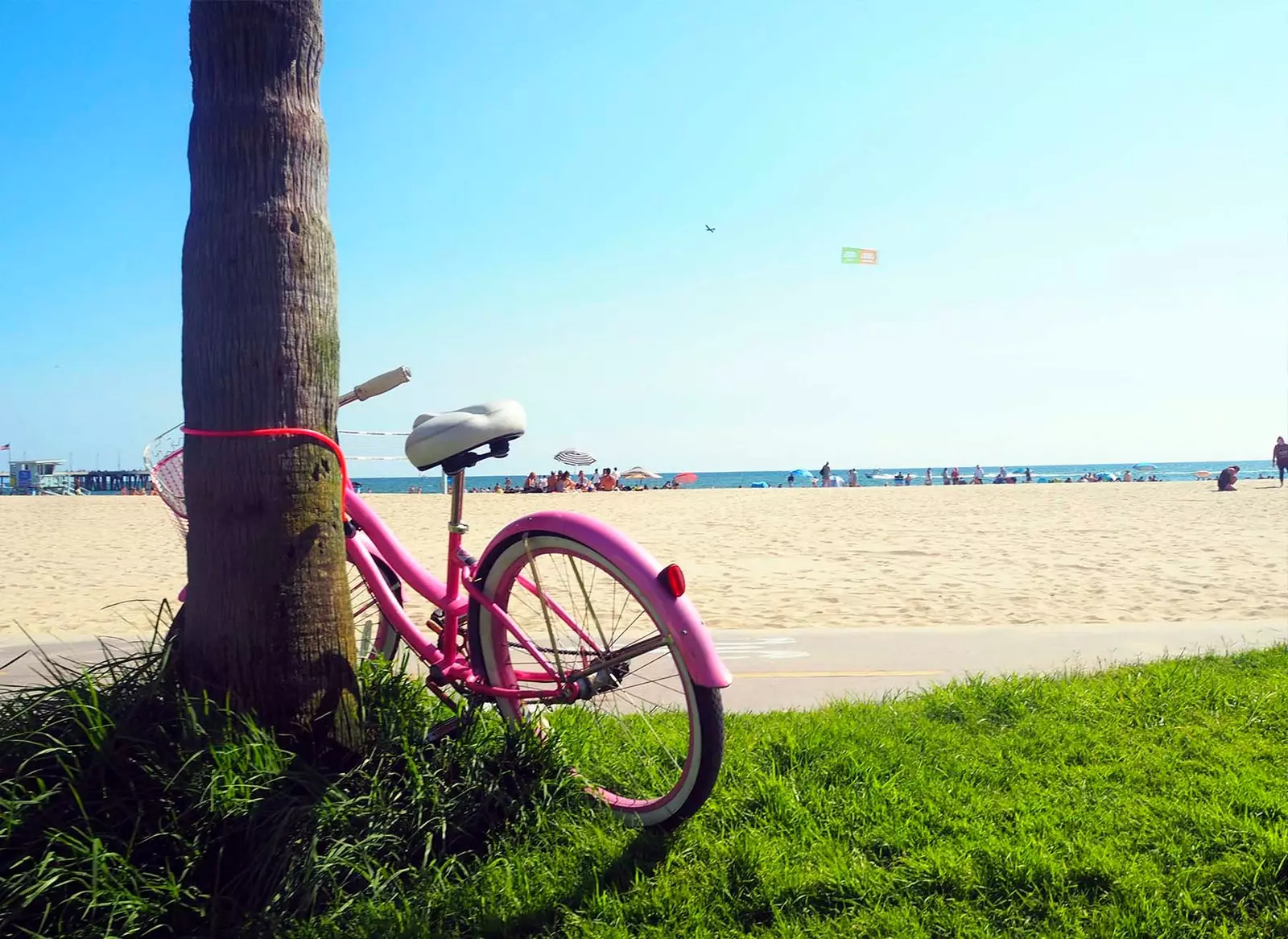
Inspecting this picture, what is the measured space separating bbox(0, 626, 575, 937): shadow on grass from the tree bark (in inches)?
6.5

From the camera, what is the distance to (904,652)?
6195mm

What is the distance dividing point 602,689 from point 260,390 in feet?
4.91

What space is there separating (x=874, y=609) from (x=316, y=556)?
6568 millimetres

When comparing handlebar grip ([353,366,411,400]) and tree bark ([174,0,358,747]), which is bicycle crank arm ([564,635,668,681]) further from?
handlebar grip ([353,366,411,400])

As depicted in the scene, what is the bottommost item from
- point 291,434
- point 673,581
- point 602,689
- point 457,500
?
point 602,689

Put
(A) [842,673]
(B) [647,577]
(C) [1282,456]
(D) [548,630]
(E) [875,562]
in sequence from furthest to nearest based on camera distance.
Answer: (C) [1282,456], (E) [875,562], (A) [842,673], (D) [548,630], (B) [647,577]

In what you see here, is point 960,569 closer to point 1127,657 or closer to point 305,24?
point 1127,657

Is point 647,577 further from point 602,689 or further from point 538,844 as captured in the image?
point 538,844

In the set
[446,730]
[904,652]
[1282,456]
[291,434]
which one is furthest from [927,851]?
[1282,456]

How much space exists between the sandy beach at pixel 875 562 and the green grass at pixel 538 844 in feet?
11.6

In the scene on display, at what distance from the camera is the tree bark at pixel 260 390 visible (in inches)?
107

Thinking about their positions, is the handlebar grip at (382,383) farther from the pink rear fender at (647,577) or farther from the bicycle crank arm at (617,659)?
the bicycle crank arm at (617,659)

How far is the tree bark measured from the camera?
2.72m

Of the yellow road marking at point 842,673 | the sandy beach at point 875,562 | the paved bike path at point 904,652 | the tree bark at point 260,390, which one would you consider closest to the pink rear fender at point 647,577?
the tree bark at point 260,390
